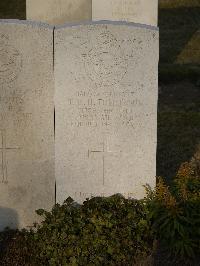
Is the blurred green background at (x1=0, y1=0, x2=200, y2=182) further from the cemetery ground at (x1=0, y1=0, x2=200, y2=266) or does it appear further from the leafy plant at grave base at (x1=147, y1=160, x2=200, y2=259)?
the leafy plant at grave base at (x1=147, y1=160, x2=200, y2=259)

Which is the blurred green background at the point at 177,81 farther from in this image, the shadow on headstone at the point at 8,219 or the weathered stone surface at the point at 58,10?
the weathered stone surface at the point at 58,10

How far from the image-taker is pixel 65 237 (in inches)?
205

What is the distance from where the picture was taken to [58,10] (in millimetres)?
11414

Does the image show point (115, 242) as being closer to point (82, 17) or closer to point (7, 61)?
point (7, 61)

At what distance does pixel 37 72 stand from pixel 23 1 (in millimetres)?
16629

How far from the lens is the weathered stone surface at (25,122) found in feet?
17.9

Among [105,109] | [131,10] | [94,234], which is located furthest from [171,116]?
[94,234]

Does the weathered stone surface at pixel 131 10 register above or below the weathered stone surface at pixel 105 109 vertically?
above

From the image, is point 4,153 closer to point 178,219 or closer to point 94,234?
point 94,234

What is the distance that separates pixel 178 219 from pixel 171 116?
462 centimetres

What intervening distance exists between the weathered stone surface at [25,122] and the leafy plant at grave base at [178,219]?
1170mm

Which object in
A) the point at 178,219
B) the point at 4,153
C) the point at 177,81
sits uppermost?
the point at 177,81

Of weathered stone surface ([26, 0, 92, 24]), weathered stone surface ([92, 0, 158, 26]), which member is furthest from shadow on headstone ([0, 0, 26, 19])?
weathered stone surface ([92, 0, 158, 26])

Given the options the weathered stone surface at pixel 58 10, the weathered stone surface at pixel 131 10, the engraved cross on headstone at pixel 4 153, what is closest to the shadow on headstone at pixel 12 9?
the weathered stone surface at pixel 58 10
